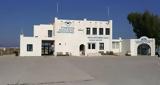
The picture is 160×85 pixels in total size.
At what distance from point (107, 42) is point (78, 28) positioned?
20.2ft

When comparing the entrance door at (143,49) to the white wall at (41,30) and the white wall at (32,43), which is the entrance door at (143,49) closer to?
the white wall at (41,30)

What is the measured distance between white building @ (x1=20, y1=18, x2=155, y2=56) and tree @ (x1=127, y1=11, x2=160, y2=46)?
39.9 ft

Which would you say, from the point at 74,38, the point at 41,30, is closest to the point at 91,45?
the point at 74,38

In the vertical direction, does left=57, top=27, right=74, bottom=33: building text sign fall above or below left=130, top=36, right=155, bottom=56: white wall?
above

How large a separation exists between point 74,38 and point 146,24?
2379 cm

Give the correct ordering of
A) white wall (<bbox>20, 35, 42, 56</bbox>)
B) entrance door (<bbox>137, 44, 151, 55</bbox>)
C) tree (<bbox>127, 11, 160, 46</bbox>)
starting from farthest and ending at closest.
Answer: tree (<bbox>127, 11, 160, 46</bbox>)
entrance door (<bbox>137, 44, 151, 55</bbox>)
white wall (<bbox>20, 35, 42, 56</bbox>)

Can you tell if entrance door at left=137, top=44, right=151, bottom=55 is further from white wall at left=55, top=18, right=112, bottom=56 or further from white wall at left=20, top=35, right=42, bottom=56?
white wall at left=20, top=35, right=42, bottom=56

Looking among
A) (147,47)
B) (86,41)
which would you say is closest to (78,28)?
(86,41)

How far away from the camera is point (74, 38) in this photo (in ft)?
187

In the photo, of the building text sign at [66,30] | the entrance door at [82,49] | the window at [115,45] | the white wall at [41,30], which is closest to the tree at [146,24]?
the window at [115,45]

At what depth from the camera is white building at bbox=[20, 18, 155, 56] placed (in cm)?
5472

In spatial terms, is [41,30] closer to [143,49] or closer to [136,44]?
[136,44]

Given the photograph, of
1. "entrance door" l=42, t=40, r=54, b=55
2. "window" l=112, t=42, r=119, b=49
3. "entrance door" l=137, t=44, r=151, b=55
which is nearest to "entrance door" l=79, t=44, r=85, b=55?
"entrance door" l=42, t=40, r=54, b=55

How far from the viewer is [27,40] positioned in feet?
176
